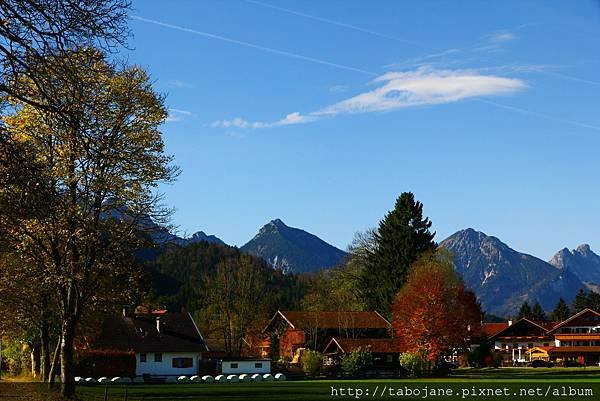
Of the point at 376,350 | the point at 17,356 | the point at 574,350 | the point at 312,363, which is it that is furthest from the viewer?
the point at 574,350

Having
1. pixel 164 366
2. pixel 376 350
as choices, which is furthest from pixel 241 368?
pixel 376 350

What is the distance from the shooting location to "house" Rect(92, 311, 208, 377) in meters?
77.7

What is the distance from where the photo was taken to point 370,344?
9144 centimetres

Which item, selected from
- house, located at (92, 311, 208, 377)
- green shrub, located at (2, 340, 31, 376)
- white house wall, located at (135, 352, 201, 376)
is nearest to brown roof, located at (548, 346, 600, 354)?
house, located at (92, 311, 208, 377)

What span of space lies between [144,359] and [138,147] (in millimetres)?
49089

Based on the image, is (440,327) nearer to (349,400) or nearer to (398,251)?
(398,251)

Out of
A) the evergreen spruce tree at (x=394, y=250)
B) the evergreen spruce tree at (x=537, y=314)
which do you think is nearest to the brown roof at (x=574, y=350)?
the evergreen spruce tree at (x=394, y=250)

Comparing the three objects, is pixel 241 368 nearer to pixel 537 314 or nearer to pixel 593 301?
pixel 593 301

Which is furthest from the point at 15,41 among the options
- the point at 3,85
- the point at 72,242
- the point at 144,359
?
the point at 144,359

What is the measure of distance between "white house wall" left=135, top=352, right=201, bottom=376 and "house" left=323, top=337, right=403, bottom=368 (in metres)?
15.4

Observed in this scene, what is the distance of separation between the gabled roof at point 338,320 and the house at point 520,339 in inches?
1965

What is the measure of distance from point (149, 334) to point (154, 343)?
168 cm

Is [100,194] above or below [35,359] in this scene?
above

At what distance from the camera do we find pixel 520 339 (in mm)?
144375
